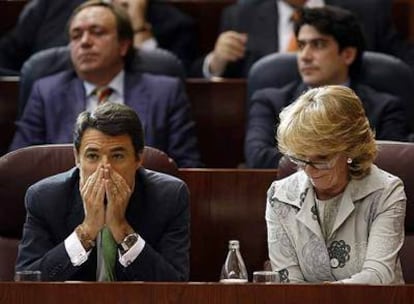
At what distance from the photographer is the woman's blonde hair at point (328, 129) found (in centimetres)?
281

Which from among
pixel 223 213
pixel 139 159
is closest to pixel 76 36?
pixel 223 213

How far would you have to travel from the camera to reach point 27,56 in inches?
197

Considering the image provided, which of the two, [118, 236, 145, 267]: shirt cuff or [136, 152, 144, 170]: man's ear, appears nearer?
[118, 236, 145, 267]: shirt cuff

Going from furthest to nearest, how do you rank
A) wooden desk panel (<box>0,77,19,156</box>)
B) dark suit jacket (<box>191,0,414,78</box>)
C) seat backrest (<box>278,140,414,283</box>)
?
1. dark suit jacket (<box>191,0,414,78</box>)
2. wooden desk panel (<box>0,77,19,156</box>)
3. seat backrest (<box>278,140,414,283</box>)

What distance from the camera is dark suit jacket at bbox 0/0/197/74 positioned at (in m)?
4.94

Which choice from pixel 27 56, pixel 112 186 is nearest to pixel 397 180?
pixel 112 186

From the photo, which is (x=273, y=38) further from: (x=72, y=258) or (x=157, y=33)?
(x=72, y=258)

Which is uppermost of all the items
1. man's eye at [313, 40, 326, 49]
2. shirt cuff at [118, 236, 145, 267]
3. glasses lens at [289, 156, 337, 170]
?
man's eye at [313, 40, 326, 49]

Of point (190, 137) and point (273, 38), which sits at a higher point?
point (273, 38)

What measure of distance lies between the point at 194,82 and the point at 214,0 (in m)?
0.88

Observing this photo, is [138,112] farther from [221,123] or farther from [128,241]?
[128,241]

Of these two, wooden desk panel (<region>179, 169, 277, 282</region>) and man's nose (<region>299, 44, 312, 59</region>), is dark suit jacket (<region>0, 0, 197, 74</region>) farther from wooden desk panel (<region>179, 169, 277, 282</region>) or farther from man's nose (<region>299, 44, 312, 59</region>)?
wooden desk panel (<region>179, 169, 277, 282</region>)

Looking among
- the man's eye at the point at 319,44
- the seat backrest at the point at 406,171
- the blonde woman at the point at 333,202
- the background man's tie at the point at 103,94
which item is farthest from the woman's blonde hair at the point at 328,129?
the background man's tie at the point at 103,94

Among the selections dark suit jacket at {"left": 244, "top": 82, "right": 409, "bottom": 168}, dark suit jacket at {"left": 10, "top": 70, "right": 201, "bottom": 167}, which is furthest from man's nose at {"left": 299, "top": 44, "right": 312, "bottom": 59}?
dark suit jacket at {"left": 10, "top": 70, "right": 201, "bottom": 167}
